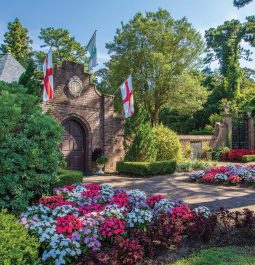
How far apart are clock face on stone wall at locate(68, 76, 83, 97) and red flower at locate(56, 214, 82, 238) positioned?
1135cm

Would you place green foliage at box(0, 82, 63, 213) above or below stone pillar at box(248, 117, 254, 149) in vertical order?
below

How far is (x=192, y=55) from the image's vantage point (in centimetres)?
2723

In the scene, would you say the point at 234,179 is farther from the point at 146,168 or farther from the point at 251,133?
the point at 251,133

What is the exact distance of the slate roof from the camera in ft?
51.4

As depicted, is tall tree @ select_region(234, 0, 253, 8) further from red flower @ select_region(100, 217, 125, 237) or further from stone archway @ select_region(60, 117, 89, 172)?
red flower @ select_region(100, 217, 125, 237)

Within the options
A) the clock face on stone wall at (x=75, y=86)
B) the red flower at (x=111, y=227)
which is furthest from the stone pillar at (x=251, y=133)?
the red flower at (x=111, y=227)

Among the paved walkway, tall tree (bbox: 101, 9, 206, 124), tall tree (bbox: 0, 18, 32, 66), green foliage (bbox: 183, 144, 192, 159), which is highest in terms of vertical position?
tall tree (bbox: 0, 18, 32, 66)

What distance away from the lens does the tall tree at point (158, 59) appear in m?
25.6

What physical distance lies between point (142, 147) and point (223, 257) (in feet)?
38.3

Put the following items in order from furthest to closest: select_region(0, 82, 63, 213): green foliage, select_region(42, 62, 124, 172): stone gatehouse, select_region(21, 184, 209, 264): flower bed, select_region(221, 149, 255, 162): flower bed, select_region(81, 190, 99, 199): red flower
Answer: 1. select_region(221, 149, 255, 162): flower bed
2. select_region(42, 62, 124, 172): stone gatehouse
3. select_region(81, 190, 99, 199): red flower
4. select_region(0, 82, 63, 213): green foliage
5. select_region(21, 184, 209, 264): flower bed

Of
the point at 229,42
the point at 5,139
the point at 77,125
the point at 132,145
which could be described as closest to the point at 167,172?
the point at 132,145

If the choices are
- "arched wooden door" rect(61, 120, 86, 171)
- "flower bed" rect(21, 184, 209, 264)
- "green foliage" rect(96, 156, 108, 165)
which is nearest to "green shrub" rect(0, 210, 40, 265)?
"flower bed" rect(21, 184, 209, 264)

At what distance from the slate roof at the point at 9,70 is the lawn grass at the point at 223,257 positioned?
521 inches

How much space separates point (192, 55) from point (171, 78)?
298 centimetres
